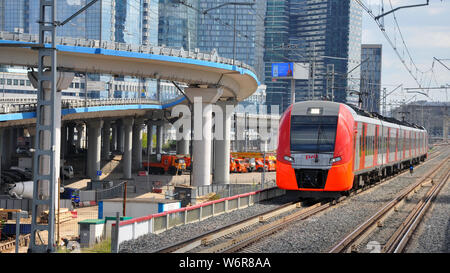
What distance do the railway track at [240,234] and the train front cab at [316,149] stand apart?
1.02 m

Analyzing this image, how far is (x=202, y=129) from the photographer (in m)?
44.0

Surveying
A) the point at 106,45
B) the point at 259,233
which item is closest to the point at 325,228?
the point at 259,233

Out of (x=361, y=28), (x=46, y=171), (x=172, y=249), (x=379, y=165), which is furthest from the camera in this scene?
(x=361, y=28)

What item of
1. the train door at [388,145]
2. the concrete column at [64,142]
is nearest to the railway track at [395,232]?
the train door at [388,145]

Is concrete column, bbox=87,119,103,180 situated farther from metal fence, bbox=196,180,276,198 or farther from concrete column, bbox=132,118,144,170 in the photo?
metal fence, bbox=196,180,276,198

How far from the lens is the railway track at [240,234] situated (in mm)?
14789

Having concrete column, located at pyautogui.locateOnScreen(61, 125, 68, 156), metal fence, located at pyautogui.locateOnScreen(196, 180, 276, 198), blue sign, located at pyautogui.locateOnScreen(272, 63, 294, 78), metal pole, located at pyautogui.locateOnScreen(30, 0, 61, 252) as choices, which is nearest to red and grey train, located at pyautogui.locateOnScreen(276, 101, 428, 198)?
metal fence, located at pyautogui.locateOnScreen(196, 180, 276, 198)

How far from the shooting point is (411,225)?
728 inches

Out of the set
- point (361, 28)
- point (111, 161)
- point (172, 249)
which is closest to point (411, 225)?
point (172, 249)

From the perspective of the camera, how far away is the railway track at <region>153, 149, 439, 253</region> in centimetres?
1479

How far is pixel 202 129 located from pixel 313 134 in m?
21.2

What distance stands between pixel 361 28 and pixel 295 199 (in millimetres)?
165676

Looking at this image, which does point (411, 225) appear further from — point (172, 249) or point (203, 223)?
point (172, 249)

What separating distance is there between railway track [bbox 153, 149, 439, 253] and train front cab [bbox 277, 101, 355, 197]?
1.02 meters
